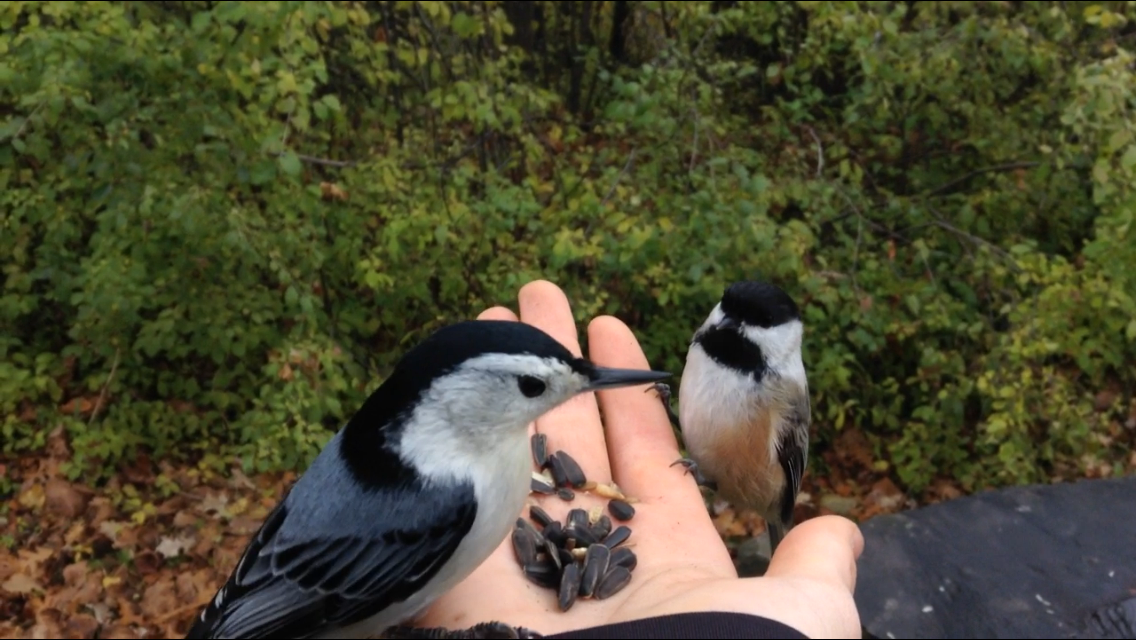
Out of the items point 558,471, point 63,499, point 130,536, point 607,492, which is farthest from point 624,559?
point 63,499

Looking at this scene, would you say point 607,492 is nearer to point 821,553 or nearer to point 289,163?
point 821,553

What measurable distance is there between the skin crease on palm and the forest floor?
5.39 feet

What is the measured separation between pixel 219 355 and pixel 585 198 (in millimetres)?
1642

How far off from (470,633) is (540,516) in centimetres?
47

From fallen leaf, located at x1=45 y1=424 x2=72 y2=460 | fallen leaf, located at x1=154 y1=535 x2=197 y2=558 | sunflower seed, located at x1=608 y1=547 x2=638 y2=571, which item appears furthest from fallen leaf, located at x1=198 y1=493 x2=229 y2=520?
sunflower seed, located at x1=608 y1=547 x2=638 y2=571

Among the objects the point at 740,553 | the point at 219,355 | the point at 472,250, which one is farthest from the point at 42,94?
the point at 740,553

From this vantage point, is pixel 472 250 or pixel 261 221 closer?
pixel 261 221

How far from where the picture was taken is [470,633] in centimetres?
200

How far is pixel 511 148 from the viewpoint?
14.3ft

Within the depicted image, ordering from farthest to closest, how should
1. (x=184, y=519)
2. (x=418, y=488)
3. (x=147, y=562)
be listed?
1. (x=184, y=519)
2. (x=147, y=562)
3. (x=418, y=488)

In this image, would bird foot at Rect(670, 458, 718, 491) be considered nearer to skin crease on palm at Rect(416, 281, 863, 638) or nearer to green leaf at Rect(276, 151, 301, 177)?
skin crease on palm at Rect(416, 281, 863, 638)

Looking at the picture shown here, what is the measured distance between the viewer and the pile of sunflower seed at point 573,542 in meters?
2.10

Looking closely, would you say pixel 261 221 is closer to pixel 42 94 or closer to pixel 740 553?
pixel 42 94

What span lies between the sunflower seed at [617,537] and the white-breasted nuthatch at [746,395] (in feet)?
1.41
